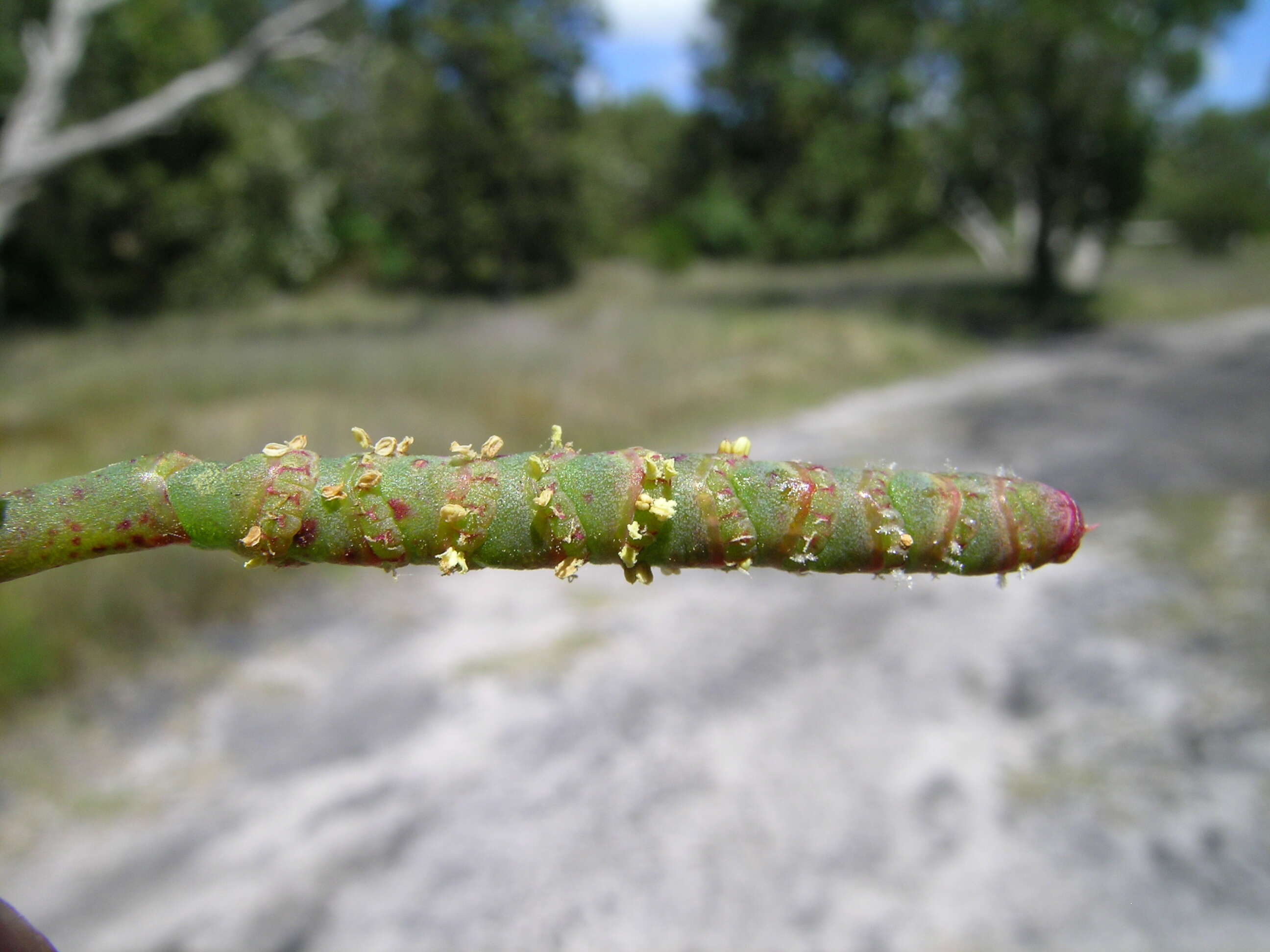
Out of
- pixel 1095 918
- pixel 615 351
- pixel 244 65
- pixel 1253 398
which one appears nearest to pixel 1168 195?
pixel 1253 398

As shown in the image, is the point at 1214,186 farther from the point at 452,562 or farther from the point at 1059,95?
the point at 452,562

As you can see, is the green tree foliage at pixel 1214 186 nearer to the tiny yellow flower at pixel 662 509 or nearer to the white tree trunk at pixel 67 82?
the white tree trunk at pixel 67 82

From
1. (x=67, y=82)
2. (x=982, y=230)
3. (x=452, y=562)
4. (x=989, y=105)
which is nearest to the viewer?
(x=452, y=562)

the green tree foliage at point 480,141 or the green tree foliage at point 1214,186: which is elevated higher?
the green tree foliage at point 480,141

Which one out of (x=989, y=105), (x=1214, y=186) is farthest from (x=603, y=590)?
(x=1214, y=186)

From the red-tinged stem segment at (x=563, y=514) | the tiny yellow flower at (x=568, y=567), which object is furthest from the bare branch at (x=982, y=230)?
the tiny yellow flower at (x=568, y=567)
